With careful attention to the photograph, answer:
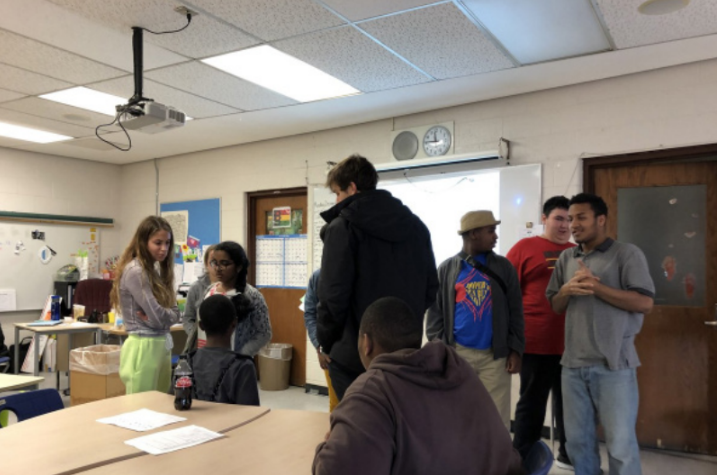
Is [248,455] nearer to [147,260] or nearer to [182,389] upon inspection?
[182,389]

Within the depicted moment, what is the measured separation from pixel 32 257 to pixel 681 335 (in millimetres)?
6652

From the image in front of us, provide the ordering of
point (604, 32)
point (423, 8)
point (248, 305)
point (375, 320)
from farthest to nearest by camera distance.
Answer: point (604, 32), point (423, 8), point (248, 305), point (375, 320)

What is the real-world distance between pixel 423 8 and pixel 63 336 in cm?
451

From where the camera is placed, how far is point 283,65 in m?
3.54

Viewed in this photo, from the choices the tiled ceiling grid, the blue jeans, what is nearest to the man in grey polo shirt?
the blue jeans

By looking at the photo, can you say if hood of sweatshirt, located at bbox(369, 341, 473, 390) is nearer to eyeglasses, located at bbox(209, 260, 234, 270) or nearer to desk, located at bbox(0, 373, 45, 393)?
eyeglasses, located at bbox(209, 260, 234, 270)

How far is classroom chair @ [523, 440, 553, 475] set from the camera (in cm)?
118

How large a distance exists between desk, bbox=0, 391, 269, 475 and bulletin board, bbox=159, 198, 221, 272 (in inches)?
163

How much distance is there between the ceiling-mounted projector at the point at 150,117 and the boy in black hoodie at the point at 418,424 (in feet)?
8.19

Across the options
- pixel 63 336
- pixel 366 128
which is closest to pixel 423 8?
pixel 366 128

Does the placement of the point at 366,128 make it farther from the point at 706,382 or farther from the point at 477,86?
the point at 706,382

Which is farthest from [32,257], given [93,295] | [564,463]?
[564,463]

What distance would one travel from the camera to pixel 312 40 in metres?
3.10

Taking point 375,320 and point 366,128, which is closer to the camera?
point 375,320
